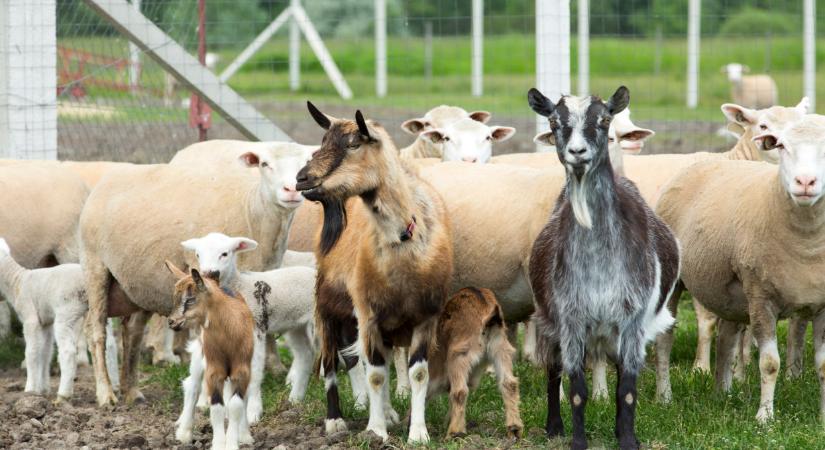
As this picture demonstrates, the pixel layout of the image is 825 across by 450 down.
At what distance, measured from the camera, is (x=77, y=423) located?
8.24 m

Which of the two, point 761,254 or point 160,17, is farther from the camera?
point 160,17

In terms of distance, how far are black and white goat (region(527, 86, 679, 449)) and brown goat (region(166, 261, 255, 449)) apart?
1.70 m

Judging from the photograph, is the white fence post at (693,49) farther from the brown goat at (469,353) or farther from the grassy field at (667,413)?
the brown goat at (469,353)

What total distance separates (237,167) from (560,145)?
381cm

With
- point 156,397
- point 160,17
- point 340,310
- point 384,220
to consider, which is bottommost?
point 156,397

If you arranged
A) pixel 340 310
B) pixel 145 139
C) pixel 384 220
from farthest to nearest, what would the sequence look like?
1. pixel 145 139
2. pixel 340 310
3. pixel 384 220

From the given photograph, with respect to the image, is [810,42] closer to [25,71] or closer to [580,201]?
[25,71]

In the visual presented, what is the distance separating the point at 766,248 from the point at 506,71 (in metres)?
26.5

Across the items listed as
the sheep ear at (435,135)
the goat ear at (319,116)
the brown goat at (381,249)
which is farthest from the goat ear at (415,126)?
the goat ear at (319,116)

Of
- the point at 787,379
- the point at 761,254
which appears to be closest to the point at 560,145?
the point at 761,254

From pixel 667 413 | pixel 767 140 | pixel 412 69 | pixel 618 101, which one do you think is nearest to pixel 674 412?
pixel 667 413

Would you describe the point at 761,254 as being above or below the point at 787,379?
above

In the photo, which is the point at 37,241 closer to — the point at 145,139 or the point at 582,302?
the point at 582,302

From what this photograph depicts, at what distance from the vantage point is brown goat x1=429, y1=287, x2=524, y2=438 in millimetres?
7457
